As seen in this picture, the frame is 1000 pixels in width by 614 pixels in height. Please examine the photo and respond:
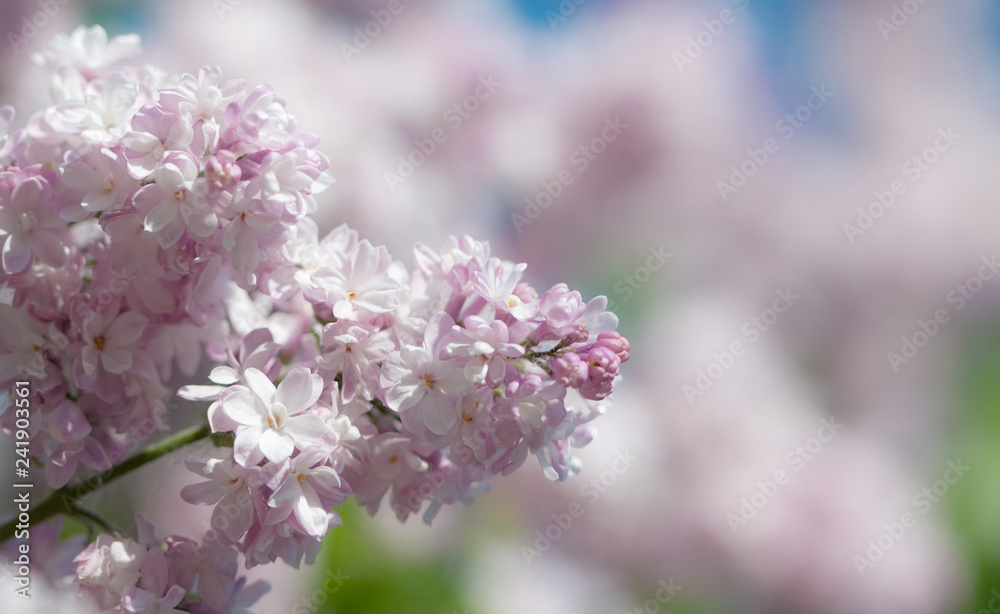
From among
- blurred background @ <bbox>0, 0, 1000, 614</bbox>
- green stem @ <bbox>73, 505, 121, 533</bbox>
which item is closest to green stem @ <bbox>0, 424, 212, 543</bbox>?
green stem @ <bbox>73, 505, 121, 533</bbox>

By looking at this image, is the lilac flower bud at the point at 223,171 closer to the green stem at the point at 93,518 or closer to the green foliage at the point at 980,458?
the green stem at the point at 93,518

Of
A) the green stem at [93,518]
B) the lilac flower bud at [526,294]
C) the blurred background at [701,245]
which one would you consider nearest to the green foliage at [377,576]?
the blurred background at [701,245]

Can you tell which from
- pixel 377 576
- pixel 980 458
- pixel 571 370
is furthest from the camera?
pixel 980 458

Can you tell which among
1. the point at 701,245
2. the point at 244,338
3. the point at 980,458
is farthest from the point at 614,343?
the point at 980,458

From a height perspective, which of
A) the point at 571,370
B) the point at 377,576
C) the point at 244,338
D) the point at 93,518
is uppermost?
the point at 571,370

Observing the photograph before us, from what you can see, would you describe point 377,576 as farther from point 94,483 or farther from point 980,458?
point 980,458

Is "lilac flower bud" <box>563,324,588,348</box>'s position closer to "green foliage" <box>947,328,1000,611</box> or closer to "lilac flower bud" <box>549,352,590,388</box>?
"lilac flower bud" <box>549,352,590,388</box>
